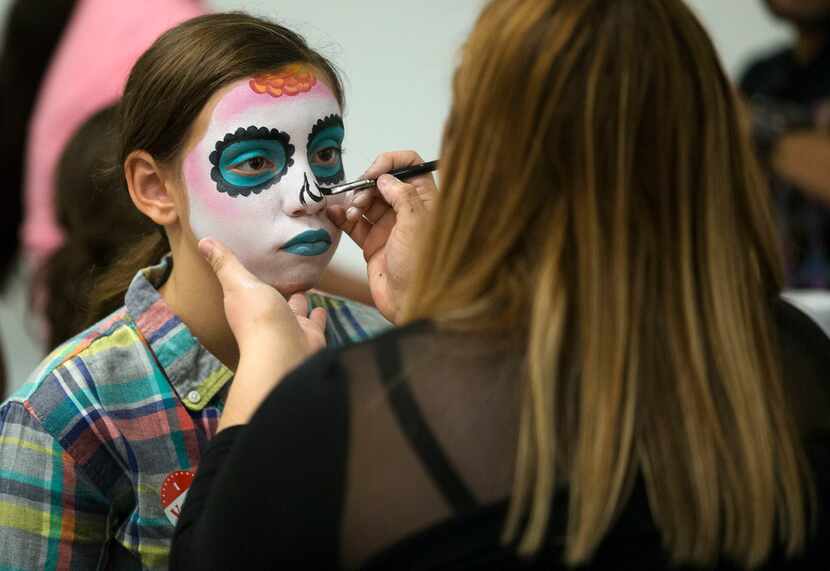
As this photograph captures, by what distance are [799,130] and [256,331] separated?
1.83 meters

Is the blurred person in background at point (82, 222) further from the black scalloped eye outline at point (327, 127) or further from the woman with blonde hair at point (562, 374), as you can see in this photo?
the woman with blonde hair at point (562, 374)

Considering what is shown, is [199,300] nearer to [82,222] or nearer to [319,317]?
[319,317]

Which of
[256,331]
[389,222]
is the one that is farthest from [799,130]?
[256,331]

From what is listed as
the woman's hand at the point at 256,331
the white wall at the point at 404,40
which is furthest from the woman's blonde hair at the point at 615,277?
the white wall at the point at 404,40

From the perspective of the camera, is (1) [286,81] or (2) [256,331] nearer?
(2) [256,331]

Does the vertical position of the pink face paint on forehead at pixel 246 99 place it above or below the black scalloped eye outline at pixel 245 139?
above

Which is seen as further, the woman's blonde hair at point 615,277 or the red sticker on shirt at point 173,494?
the red sticker on shirt at point 173,494

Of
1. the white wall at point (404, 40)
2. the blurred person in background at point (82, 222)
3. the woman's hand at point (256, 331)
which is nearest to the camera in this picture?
the woman's hand at point (256, 331)

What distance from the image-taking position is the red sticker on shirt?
1.14m

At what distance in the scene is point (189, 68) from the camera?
3.89 feet

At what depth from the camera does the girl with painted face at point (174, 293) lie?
1.13m

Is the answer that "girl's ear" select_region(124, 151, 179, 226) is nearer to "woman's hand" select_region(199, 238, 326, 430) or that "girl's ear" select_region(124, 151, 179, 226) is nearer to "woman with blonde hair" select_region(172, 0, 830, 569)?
"woman's hand" select_region(199, 238, 326, 430)

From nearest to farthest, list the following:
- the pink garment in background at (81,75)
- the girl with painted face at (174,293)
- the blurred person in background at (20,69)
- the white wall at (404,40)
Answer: the girl with painted face at (174,293), the white wall at (404,40), the pink garment in background at (81,75), the blurred person in background at (20,69)

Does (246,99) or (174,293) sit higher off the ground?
(246,99)
